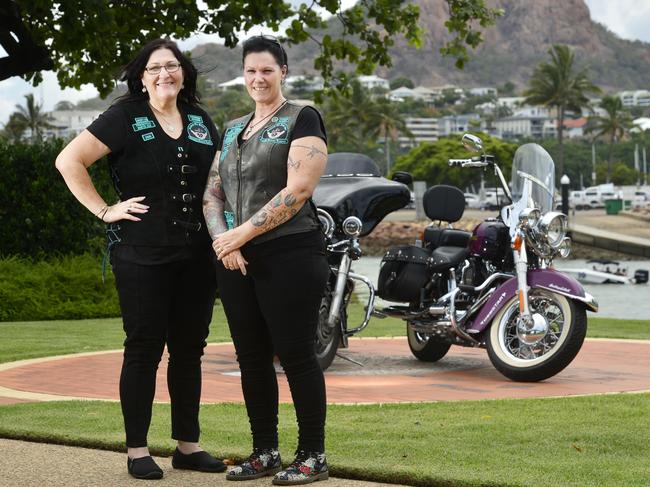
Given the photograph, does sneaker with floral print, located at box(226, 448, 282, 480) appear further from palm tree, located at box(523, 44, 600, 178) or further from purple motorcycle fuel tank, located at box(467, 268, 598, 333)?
palm tree, located at box(523, 44, 600, 178)

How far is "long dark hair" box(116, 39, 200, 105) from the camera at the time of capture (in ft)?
18.2

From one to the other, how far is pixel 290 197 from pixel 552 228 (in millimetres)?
4405

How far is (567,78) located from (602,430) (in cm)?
12205

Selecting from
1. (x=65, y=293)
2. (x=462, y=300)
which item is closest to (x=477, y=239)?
(x=462, y=300)

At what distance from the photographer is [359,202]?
1000 centimetres

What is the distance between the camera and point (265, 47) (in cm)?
537

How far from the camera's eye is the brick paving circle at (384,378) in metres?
8.65

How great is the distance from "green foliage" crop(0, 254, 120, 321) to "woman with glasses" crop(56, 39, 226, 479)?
39.9 ft

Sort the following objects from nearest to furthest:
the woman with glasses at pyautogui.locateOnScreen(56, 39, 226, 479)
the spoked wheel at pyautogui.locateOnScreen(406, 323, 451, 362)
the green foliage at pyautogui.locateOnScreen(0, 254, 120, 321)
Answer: the woman with glasses at pyautogui.locateOnScreen(56, 39, 226, 479) < the spoked wheel at pyautogui.locateOnScreen(406, 323, 451, 362) < the green foliage at pyautogui.locateOnScreen(0, 254, 120, 321)

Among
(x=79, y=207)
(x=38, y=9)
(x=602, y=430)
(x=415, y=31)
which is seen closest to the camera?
(x=602, y=430)

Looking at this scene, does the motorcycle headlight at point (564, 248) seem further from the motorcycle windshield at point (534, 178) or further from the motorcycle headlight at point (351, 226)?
the motorcycle headlight at point (351, 226)

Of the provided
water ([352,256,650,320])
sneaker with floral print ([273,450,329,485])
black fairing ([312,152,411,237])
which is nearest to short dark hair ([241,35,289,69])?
sneaker with floral print ([273,450,329,485])

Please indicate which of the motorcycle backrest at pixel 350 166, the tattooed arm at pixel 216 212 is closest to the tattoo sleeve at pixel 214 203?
the tattooed arm at pixel 216 212

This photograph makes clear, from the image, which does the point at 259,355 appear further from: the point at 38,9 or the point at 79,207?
the point at 79,207
